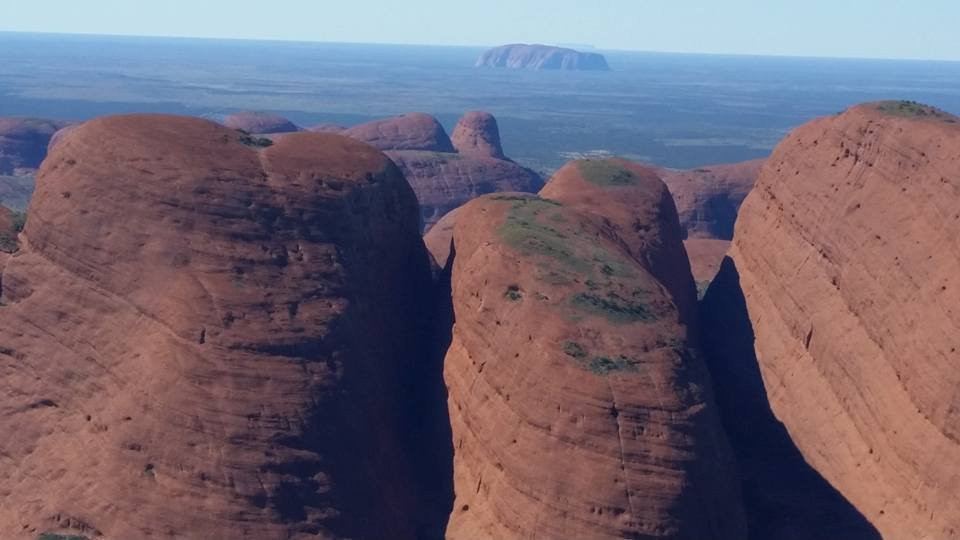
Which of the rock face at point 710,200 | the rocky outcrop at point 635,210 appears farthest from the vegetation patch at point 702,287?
the rock face at point 710,200

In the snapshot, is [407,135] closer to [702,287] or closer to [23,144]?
[23,144]

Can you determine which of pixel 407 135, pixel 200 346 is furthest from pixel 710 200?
pixel 200 346

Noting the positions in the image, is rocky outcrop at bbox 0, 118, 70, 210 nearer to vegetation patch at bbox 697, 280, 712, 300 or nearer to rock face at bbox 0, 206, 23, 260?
rock face at bbox 0, 206, 23, 260

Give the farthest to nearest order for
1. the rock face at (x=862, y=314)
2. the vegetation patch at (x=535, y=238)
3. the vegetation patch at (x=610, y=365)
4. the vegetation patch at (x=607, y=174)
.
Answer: the vegetation patch at (x=607, y=174)
the vegetation patch at (x=535, y=238)
the rock face at (x=862, y=314)
the vegetation patch at (x=610, y=365)

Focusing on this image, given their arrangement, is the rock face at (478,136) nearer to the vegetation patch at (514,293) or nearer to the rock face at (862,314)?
the rock face at (862,314)

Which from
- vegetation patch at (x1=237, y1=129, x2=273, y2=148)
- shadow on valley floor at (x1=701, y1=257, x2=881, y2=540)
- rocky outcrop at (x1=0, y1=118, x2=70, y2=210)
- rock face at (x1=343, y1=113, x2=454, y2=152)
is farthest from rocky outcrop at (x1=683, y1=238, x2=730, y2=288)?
rocky outcrop at (x1=0, y1=118, x2=70, y2=210)

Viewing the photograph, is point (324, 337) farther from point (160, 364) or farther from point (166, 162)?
point (166, 162)
